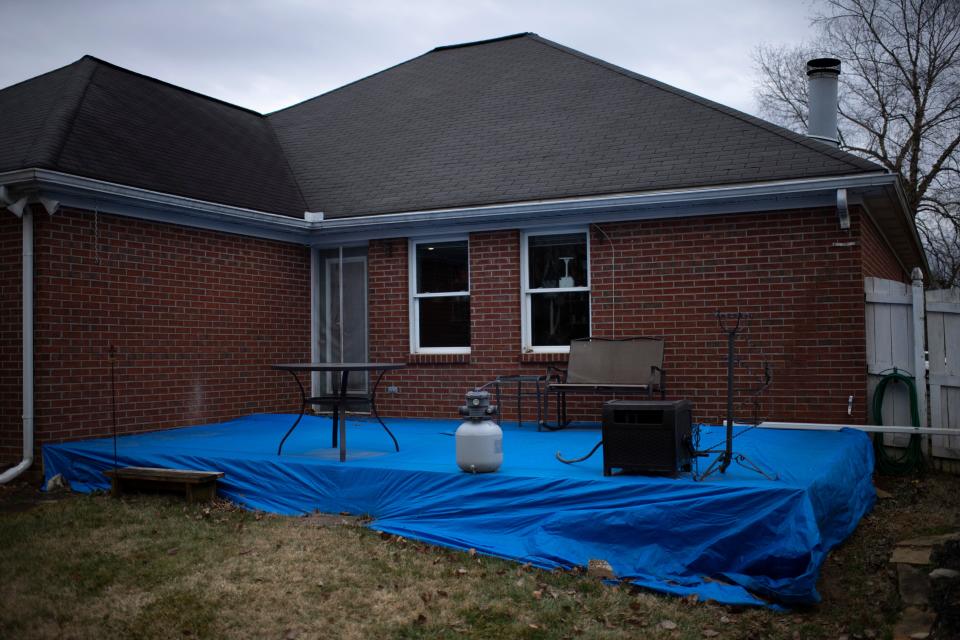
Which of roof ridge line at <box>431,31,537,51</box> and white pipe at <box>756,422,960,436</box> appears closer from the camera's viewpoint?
white pipe at <box>756,422,960,436</box>

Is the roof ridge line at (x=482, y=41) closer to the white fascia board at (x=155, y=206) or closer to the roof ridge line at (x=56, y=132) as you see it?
the white fascia board at (x=155, y=206)

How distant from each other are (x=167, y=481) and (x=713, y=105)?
7.77 metres

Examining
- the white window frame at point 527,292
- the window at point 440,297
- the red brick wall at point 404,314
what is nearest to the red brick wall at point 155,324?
the red brick wall at point 404,314

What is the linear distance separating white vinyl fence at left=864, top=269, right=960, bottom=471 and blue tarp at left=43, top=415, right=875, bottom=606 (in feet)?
2.57

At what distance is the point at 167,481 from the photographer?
7.15 metres

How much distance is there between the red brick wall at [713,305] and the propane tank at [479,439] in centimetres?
354

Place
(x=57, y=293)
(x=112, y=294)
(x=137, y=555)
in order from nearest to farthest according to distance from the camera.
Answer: (x=137, y=555) < (x=57, y=293) < (x=112, y=294)

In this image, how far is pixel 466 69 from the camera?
13.6 metres

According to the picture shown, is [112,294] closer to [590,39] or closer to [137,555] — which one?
[137,555]

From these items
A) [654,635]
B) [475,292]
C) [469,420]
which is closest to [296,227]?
[475,292]

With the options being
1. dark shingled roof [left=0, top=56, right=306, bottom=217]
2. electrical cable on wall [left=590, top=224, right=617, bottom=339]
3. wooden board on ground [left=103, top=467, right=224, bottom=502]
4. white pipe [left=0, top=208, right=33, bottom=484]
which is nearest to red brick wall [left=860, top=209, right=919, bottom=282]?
electrical cable on wall [left=590, top=224, right=617, bottom=339]

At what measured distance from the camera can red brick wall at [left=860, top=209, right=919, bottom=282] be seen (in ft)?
29.1

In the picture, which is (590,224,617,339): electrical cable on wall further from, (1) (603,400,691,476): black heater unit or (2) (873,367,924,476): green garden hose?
(1) (603,400,691,476): black heater unit

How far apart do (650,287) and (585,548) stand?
440 centimetres
